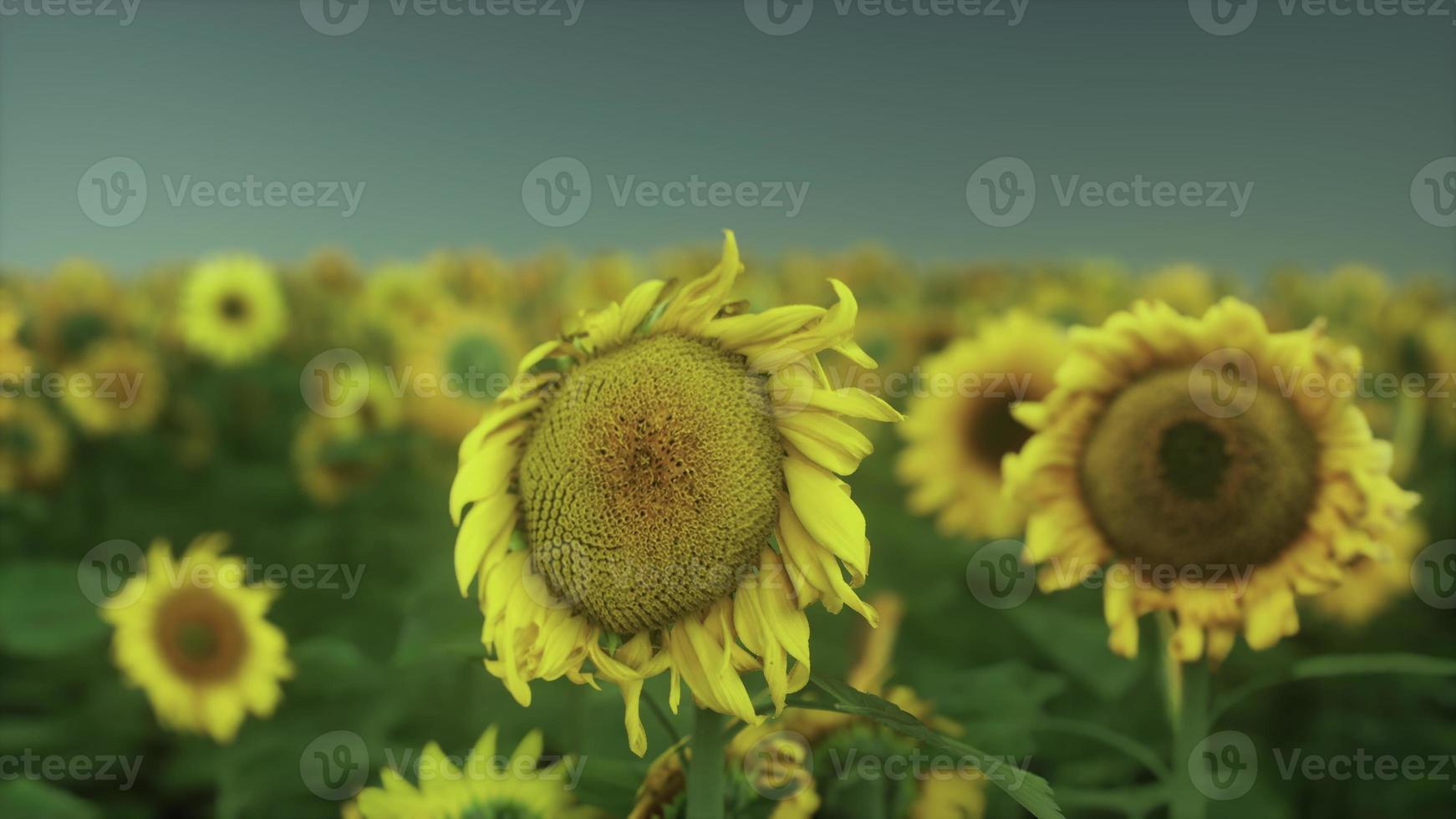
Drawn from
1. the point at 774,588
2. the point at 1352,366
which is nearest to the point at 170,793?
the point at 774,588

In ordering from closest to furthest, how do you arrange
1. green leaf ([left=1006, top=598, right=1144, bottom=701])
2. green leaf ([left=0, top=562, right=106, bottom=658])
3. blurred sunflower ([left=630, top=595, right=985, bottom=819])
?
blurred sunflower ([left=630, top=595, right=985, bottom=819]) < green leaf ([left=1006, top=598, right=1144, bottom=701]) < green leaf ([left=0, top=562, right=106, bottom=658])

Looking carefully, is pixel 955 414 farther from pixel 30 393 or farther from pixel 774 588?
pixel 30 393

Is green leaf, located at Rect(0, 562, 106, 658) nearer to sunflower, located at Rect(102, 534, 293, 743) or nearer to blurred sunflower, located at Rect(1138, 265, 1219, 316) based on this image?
sunflower, located at Rect(102, 534, 293, 743)

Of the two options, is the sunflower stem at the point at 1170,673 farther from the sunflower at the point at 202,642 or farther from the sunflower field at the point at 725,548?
the sunflower at the point at 202,642

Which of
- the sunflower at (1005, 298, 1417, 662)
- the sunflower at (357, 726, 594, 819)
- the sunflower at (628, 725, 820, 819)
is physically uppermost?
the sunflower at (1005, 298, 1417, 662)

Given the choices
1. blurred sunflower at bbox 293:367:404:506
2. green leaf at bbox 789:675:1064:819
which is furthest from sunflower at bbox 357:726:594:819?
blurred sunflower at bbox 293:367:404:506

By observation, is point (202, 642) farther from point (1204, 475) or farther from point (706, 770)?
point (1204, 475)
